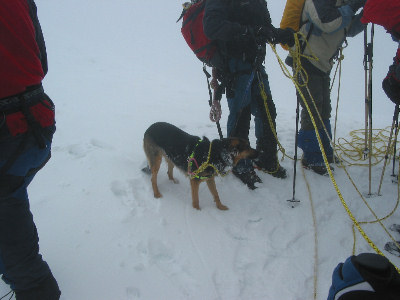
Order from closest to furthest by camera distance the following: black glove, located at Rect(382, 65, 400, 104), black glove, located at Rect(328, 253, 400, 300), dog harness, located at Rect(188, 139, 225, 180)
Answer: black glove, located at Rect(328, 253, 400, 300), black glove, located at Rect(382, 65, 400, 104), dog harness, located at Rect(188, 139, 225, 180)

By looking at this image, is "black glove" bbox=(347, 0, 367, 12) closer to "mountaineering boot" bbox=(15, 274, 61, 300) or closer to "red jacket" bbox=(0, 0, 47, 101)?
"red jacket" bbox=(0, 0, 47, 101)

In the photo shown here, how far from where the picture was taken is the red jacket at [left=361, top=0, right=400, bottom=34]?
233cm

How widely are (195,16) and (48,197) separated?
2791 millimetres

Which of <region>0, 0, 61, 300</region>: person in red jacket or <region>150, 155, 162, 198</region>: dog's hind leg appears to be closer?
<region>0, 0, 61, 300</region>: person in red jacket

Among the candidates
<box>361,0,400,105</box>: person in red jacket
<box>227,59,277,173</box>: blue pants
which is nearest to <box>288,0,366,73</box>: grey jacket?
<box>227,59,277,173</box>: blue pants

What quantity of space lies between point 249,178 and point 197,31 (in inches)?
79.8

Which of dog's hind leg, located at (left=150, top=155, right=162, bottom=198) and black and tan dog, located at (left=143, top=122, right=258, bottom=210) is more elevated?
black and tan dog, located at (left=143, top=122, right=258, bottom=210)

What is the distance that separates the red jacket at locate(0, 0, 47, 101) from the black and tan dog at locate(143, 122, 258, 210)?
6.96 feet

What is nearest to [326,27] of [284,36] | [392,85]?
[284,36]

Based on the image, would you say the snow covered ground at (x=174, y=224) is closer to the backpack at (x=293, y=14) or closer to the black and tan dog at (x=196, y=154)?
the black and tan dog at (x=196, y=154)

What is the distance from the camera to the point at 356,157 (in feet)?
15.7

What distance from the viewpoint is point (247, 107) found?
3908 mm

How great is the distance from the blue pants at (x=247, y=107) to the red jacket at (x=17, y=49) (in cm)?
242

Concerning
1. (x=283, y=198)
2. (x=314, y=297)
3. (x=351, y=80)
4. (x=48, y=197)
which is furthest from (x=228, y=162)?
(x=351, y=80)
